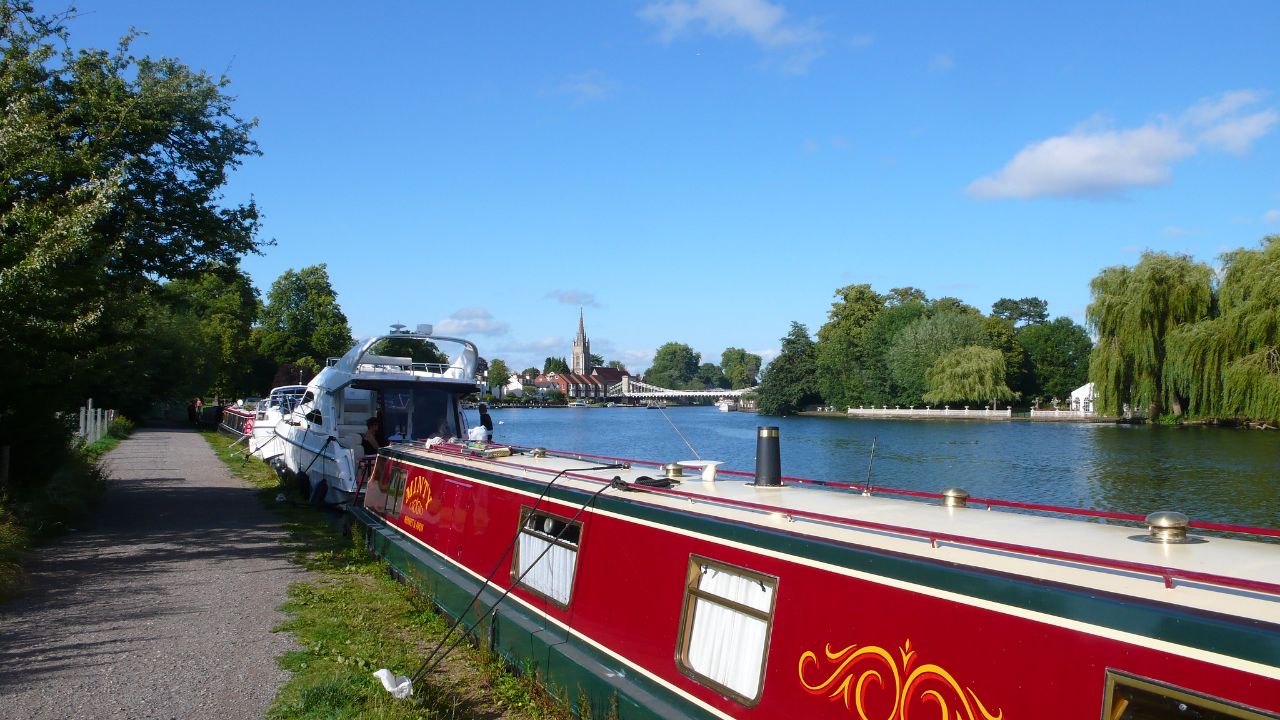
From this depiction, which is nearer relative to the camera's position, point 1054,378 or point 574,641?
point 574,641

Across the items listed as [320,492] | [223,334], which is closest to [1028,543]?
[320,492]

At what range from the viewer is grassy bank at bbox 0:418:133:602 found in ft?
29.1

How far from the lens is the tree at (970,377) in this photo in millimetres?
63250

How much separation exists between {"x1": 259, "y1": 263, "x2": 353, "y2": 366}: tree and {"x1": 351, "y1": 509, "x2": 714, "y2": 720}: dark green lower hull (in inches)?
2421

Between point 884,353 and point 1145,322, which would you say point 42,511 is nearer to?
point 1145,322

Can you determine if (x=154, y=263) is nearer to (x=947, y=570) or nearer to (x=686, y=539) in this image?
(x=686, y=539)

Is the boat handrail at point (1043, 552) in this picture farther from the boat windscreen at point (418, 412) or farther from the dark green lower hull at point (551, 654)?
the boat windscreen at point (418, 412)

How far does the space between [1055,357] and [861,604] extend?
283ft

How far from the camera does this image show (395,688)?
6180 millimetres

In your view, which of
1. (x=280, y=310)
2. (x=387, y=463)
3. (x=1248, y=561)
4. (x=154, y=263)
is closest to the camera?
(x=1248, y=561)

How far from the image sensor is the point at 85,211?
32.4 feet

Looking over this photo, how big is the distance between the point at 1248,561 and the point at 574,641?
401 centimetres

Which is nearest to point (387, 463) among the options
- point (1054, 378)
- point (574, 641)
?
point (574, 641)

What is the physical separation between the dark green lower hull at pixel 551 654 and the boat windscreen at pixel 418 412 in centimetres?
714
